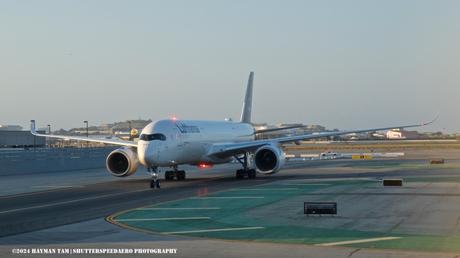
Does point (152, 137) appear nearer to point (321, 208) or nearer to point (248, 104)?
point (321, 208)

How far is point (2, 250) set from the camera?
13.4m

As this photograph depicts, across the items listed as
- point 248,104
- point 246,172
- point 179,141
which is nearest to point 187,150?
point 179,141

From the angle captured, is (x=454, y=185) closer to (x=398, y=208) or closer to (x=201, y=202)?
(x=398, y=208)

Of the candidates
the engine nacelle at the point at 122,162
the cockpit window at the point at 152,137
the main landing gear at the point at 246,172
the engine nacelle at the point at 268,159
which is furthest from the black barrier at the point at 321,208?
the main landing gear at the point at 246,172

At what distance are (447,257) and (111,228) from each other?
322 inches

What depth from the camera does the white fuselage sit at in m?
32.9

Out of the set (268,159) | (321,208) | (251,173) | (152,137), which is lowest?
(321,208)

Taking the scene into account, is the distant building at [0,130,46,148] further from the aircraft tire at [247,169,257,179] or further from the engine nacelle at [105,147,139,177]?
the aircraft tire at [247,169,257,179]

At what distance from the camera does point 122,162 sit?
36938 mm

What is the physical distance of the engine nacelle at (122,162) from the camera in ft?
118

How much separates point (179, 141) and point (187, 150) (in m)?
1.17

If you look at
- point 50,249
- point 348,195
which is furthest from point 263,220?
point 348,195

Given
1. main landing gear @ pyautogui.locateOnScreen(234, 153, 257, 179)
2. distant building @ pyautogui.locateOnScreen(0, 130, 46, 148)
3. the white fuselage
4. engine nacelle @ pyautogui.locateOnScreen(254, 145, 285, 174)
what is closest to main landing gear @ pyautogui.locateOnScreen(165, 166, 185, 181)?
the white fuselage

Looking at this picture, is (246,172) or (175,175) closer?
(175,175)
